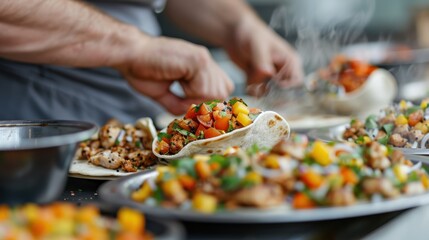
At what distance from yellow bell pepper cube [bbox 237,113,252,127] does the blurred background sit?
442 cm

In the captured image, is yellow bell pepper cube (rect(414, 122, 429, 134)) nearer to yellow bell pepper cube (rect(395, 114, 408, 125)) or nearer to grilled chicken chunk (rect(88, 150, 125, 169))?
yellow bell pepper cube (rect(395, 114, 408, 125))

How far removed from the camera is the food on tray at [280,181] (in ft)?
3.86

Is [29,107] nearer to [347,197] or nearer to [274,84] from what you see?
[274,84]

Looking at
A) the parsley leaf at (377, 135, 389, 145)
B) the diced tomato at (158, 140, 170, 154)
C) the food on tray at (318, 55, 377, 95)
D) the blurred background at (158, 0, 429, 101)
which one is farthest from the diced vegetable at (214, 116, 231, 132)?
the blurred background at (158, 0, 429, 101)

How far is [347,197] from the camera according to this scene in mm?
1190

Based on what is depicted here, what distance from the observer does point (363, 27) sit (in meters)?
10.0

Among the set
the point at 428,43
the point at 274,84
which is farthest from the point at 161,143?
the point at 428,43

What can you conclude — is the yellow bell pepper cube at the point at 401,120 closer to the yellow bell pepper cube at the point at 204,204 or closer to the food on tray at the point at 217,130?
the food on tray at the point at 217,130

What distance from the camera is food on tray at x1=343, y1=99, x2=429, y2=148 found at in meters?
2.03

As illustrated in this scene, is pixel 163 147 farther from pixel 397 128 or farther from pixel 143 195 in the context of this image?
pixel 397 128

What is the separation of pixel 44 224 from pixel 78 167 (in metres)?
0.90

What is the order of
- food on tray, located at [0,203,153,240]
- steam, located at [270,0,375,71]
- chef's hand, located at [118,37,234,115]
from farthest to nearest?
1. steam, located at [270,0,375,71]
2. chef's hand, located at [118,37,234,115]
3. food on tray, located at [0,203,153,240]

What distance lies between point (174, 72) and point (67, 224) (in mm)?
1624

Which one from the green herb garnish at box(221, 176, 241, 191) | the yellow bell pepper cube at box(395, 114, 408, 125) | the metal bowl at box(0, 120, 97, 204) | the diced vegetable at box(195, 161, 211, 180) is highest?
the yellow bell pepper cube at box(395, 114, 408, 125)
